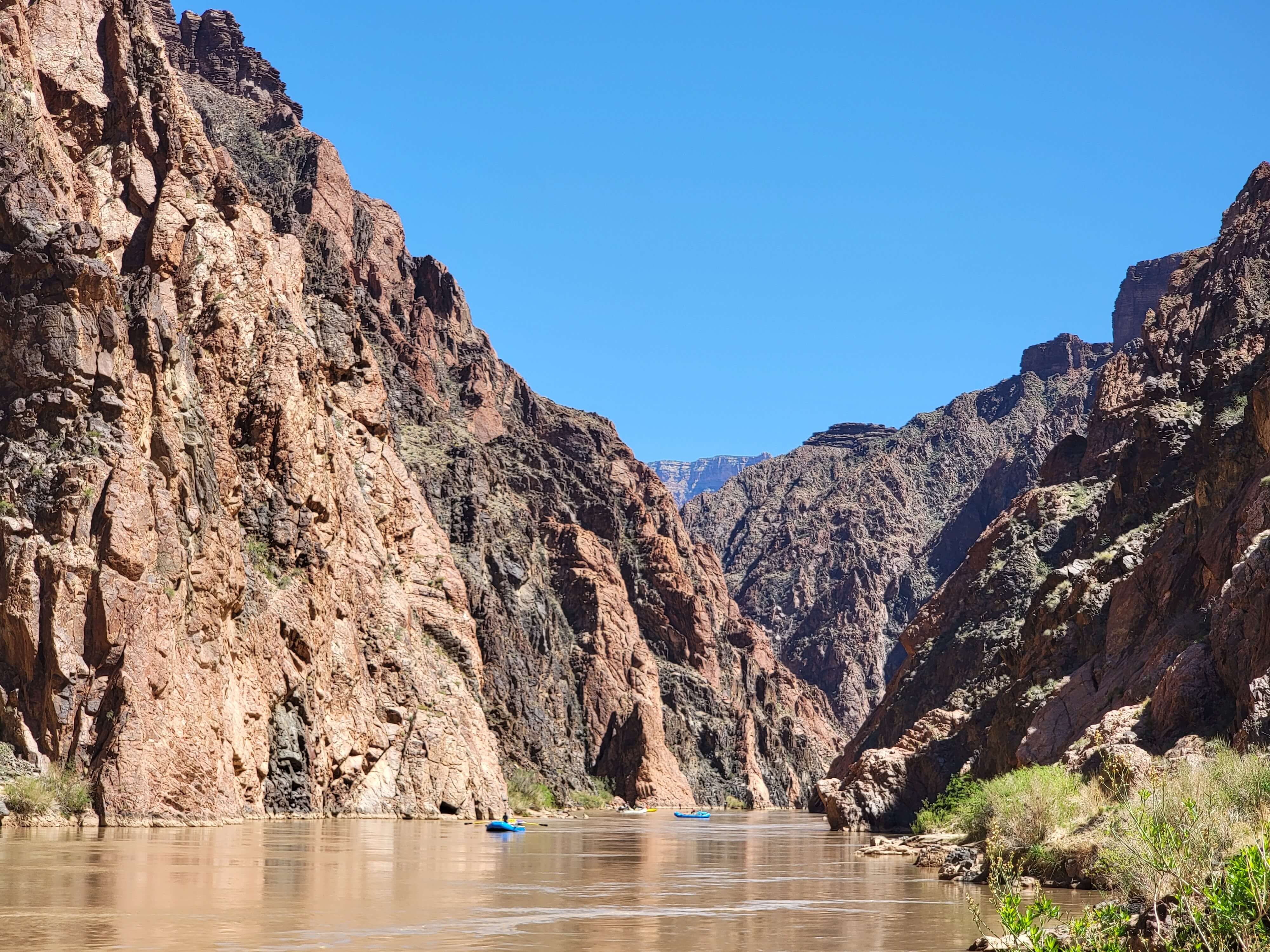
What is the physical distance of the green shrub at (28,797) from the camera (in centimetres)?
4728

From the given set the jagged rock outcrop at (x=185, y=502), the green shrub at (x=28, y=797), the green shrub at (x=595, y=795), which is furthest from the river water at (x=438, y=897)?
the green shrub at (x=595, y=795)

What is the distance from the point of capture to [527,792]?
10469 cm

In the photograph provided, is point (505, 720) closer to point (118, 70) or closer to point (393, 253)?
point (118, 70)

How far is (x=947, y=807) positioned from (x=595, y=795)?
6902 centimetres

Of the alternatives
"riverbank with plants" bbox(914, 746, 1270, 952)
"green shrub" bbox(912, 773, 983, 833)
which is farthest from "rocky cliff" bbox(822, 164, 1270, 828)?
"riverbank with plants" bbox(914, 746, 1270, 952)

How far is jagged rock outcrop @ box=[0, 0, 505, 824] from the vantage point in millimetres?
52562

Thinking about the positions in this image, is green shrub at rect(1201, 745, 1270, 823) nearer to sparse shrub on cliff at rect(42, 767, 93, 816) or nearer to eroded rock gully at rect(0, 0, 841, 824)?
sparse shrub on cliff at rect(42, 767, 93, 816)

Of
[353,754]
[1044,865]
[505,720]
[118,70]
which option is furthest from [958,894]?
[505,720]

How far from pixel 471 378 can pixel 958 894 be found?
133043 mm

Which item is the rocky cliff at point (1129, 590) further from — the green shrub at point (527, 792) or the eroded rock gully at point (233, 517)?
the eroded rock gully at point (233, 517)

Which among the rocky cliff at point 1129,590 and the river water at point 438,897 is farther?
the rocky cliff at point 1129,590

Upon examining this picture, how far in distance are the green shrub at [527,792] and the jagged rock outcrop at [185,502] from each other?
10471mm

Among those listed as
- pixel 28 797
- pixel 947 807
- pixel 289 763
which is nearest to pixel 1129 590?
pixel 947 807

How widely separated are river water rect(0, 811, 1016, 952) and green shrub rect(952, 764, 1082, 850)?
6.09ft
